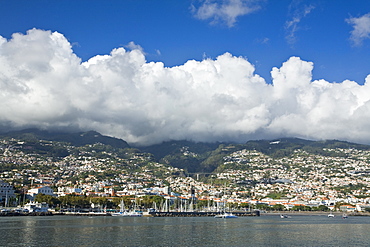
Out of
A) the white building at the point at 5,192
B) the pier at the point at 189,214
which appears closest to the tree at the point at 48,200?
the white building at the point at 5,192

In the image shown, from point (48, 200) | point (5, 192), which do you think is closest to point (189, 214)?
point (48, 200)

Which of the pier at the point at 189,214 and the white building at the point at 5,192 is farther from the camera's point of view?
the white building at the point at 5,192

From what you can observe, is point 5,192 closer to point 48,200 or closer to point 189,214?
point 48,200

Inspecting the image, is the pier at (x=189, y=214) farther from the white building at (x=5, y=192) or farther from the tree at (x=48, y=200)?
the white building at (x=5, y=192)

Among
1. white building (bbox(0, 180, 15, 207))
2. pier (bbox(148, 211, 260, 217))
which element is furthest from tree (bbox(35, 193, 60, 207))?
pier (bbox(148, 211, 260, 217))

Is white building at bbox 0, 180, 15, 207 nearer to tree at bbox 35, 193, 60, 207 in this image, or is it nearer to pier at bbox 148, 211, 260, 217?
tree at bbox 35, 193, 60, 207

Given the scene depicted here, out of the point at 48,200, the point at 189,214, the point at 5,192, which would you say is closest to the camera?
the point at 48,200

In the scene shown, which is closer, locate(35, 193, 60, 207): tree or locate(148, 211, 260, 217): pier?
locate(35, 193, 60, 207): tree

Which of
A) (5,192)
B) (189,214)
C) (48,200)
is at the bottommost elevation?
(189,214)

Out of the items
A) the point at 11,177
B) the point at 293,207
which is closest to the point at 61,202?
the point at 11,177

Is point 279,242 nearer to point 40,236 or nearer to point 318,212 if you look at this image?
point 40,236

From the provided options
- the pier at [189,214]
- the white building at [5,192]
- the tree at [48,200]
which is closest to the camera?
the tree at [48,200]
